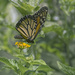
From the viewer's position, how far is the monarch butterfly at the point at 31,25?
47.6 inches

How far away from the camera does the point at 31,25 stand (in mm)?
1226

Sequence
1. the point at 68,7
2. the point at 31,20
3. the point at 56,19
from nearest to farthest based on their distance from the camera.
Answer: the point at 31,20 < the point at 68,7 < the point at 56,19

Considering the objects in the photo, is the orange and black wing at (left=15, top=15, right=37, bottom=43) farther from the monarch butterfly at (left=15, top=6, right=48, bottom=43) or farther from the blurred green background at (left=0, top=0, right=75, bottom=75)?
the blurred green background at (left=0, top=0, right=75, bottom=75)

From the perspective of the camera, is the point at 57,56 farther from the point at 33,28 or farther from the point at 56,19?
the point at 33,28

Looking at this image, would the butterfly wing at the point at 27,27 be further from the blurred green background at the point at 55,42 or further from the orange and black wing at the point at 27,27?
the blurred green background at the point at 55,42

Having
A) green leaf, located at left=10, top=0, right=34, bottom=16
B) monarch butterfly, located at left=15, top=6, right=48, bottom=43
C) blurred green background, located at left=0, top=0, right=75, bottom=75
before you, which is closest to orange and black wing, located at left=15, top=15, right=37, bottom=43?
monarch butterfly, located at left=15, top=6, right=48, bottom=43

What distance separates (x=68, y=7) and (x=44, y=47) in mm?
823

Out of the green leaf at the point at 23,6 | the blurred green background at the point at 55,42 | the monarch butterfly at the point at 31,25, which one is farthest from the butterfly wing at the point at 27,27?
the blurred green background at the point at 55,42

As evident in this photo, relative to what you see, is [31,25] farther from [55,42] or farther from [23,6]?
[55,42]

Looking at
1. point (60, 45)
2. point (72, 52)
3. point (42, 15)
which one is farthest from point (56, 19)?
point (42, 15)

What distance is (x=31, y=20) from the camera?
1.21m

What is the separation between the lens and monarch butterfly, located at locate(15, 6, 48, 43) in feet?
3.97

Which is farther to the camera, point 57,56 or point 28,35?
point 57,56

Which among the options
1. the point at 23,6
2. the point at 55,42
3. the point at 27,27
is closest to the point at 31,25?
the point at 27,27
